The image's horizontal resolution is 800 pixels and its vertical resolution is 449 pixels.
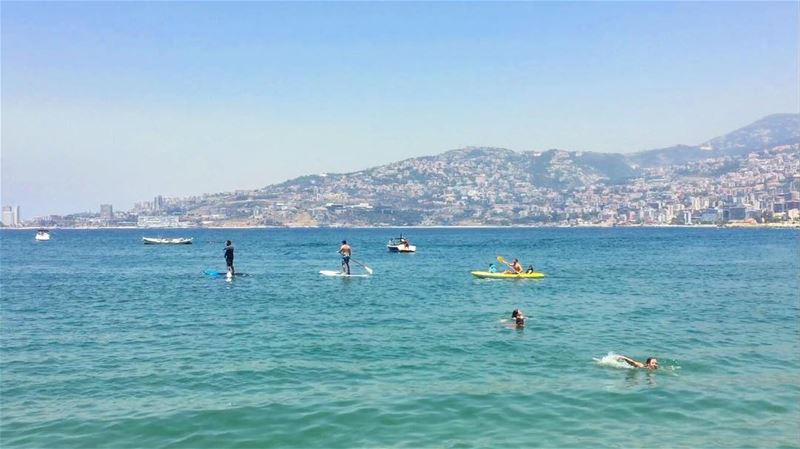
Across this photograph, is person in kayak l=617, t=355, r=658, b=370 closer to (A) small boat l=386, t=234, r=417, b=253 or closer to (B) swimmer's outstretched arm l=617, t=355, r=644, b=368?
(B) swimmer's outstretched arm l=617, t=355, r=644, b=368

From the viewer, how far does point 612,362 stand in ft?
66.8

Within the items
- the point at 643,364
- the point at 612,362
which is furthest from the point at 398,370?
the point at 643,364

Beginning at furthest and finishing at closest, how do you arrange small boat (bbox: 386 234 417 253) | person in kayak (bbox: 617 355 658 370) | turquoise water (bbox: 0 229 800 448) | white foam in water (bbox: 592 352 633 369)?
small boat (bbox: 386 234 417 253) < white foam in water (bbox: 592 352 633 369) < person in kayak (bbox: 617 355 658 370) < turquoise water (bbox: 0 229 800 448)

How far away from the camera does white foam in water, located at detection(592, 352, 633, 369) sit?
790 inches

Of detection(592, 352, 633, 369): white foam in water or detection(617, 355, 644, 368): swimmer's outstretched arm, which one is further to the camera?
detection(592, 352, 633, 369): white foam in water

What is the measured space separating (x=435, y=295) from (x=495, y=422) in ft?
80.7

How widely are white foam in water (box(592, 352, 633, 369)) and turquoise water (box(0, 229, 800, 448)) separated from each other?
183 millimetres

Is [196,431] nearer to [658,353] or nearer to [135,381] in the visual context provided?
[135,381]

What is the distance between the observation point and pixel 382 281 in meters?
49.4

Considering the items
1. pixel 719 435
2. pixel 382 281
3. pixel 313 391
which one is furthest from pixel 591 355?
pixel 382 281

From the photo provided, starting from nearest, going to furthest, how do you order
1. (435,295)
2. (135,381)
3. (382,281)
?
1. (135,381)
2. (435,295)
3. (382,281)

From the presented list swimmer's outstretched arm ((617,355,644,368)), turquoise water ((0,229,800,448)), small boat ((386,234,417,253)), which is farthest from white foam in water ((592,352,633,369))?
small boat ((386,234,417,253))

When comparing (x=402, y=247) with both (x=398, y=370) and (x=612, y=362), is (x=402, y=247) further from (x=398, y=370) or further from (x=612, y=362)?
(x=398, y=370)

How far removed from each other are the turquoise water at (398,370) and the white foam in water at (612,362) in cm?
18
